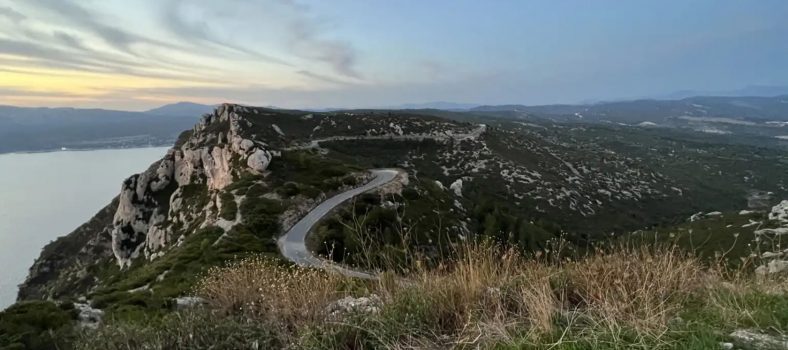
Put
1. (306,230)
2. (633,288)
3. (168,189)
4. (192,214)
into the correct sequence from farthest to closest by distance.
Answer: (168,189) → (192,214) → (306,230) → (633,288)

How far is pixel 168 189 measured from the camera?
5700 cm

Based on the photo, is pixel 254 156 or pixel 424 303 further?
pixel 254 156

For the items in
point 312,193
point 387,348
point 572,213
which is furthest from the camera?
point 572,213

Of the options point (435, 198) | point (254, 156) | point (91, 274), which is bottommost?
point (91, 274)

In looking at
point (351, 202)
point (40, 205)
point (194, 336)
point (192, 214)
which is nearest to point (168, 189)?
point (192, 214)

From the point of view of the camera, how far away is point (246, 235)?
31922mm

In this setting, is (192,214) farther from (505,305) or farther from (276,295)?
(505,305)

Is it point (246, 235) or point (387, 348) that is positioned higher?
point (387, 348)

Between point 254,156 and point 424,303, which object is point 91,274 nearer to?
point 254,156

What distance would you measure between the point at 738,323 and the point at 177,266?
88.4 ft

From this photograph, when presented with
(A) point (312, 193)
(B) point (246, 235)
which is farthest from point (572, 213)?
(B) point (246, 235)

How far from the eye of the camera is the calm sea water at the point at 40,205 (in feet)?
267

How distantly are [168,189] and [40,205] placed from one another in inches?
3476

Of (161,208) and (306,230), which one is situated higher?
(306,230)
